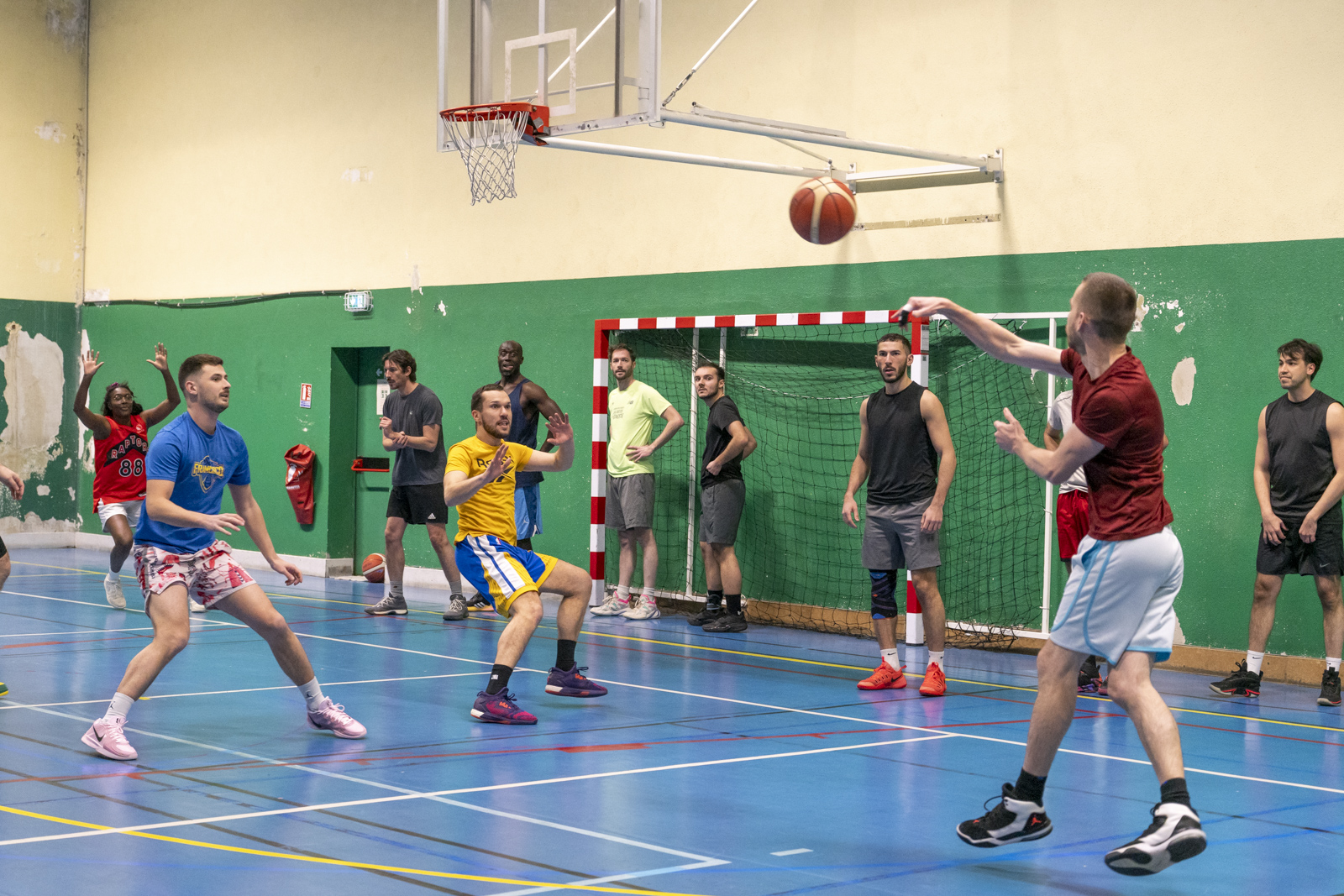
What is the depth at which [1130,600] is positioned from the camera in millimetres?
4711

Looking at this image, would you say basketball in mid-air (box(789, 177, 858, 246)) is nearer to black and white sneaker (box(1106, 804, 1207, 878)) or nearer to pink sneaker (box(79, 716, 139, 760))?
pink sneaker (box(79, 716, 139, 760))

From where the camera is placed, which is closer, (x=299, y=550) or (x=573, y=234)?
(x=573, y=234)

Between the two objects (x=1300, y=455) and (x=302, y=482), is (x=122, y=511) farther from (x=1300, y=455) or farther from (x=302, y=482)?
(x=1300, y=455)

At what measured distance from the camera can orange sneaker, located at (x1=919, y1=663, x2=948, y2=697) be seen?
8.74 metres

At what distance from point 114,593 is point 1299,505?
9.23 meters

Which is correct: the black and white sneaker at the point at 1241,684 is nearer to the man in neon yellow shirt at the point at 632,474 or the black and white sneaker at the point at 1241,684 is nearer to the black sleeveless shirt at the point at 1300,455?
the black sleeveless shirt at the point at 1300,455

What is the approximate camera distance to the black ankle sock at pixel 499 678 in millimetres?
7473

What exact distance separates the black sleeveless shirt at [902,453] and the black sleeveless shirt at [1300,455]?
2184 millimetres

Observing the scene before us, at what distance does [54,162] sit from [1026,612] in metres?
14.6

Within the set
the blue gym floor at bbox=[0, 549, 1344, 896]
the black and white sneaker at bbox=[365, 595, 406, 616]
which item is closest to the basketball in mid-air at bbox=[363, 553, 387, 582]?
the black and white sneaker at bbox=[365, 595, 406, 616]

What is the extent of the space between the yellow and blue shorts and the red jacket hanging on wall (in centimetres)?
894

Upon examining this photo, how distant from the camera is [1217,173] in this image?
995 centimetres

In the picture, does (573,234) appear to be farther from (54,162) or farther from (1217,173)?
(54,162)

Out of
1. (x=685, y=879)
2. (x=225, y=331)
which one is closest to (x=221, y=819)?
(x=685, y=879)
